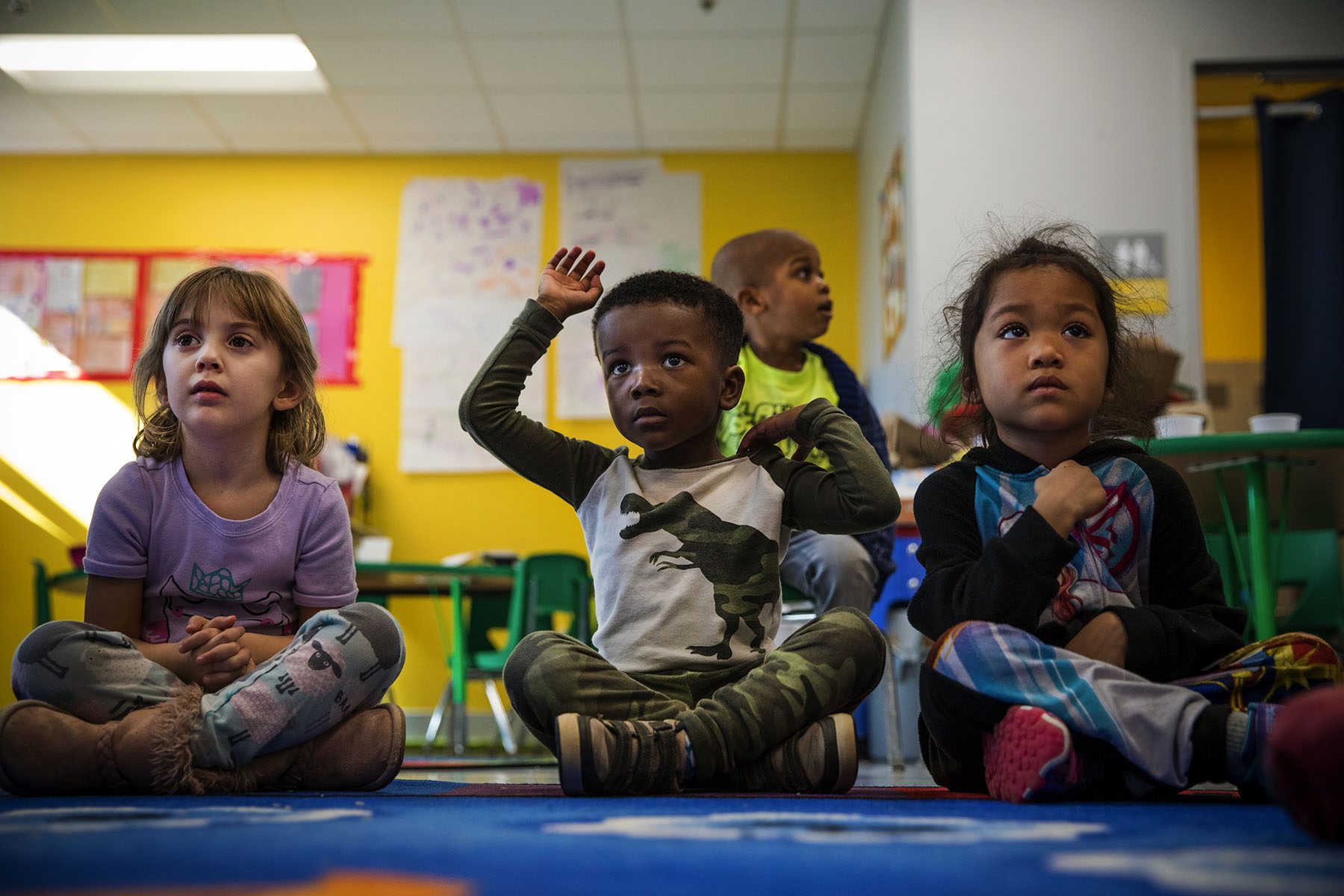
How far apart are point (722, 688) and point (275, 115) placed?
4.58 metres

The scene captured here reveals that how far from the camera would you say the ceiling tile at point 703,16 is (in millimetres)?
4203

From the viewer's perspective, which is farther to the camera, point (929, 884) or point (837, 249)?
point (837, 249)

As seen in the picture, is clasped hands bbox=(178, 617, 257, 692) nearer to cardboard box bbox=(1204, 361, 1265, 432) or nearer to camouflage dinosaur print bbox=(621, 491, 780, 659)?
camouflage dinosaur print bbox=(621, 491, 780, 659)

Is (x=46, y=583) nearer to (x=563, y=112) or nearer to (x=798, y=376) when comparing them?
(x=563, y=112)

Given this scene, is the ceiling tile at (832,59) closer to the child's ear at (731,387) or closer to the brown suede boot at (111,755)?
the child's ear at (731,387)

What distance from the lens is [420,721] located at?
514 centimetres

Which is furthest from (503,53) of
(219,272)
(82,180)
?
(219,272)

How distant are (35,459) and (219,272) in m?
4.38

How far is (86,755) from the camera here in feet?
3.86

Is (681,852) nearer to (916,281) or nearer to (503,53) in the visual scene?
(916,281)

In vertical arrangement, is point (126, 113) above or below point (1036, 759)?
above

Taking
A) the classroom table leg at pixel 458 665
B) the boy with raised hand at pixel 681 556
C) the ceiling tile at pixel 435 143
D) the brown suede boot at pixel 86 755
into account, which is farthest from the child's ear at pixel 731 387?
the ceiling tile at pixel 435 143

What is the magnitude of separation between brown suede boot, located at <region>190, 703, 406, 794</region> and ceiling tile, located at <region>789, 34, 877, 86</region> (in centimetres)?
370

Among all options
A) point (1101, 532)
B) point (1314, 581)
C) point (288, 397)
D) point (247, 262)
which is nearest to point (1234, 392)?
point (1314, 581)
